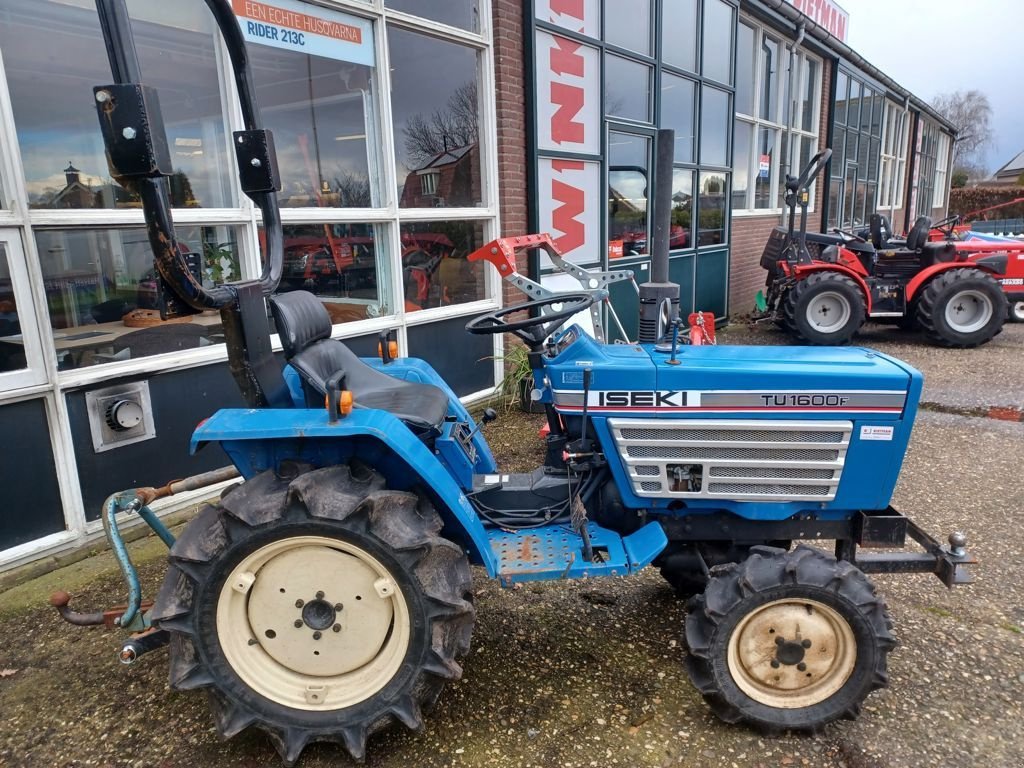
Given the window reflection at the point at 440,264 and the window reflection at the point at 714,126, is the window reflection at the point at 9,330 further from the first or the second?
the window reflection at the point at 714,126

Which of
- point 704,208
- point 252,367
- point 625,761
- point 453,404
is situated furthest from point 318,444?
point 704,208

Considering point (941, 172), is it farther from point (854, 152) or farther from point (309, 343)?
point (309, 343)

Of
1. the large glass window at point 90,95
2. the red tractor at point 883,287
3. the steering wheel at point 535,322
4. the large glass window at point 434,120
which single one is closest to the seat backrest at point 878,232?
the red tractor at point 883,287

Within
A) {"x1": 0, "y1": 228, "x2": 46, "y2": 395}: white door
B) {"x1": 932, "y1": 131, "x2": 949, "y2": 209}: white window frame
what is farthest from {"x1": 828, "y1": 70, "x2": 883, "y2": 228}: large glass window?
{"x1": 0, "y1": 228, "x2": 46, "y2": 395}: white door

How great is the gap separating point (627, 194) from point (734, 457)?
5458 mm

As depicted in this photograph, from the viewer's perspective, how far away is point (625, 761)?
80.7 inches

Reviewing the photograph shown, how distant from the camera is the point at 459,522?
2.21m

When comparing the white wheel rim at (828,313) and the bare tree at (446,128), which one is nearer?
the bare tree at (446,128)

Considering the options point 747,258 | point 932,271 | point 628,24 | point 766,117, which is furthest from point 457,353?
point 766,117

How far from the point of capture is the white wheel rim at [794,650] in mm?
2080

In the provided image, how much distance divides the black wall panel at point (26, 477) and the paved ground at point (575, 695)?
243mm

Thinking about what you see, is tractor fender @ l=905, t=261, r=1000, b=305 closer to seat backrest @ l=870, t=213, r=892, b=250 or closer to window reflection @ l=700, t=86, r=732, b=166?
seat backrest @ l=870, t=213, r=892, b=250

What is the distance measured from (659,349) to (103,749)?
7.06 ft

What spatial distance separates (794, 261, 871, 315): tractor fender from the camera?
8133mm
